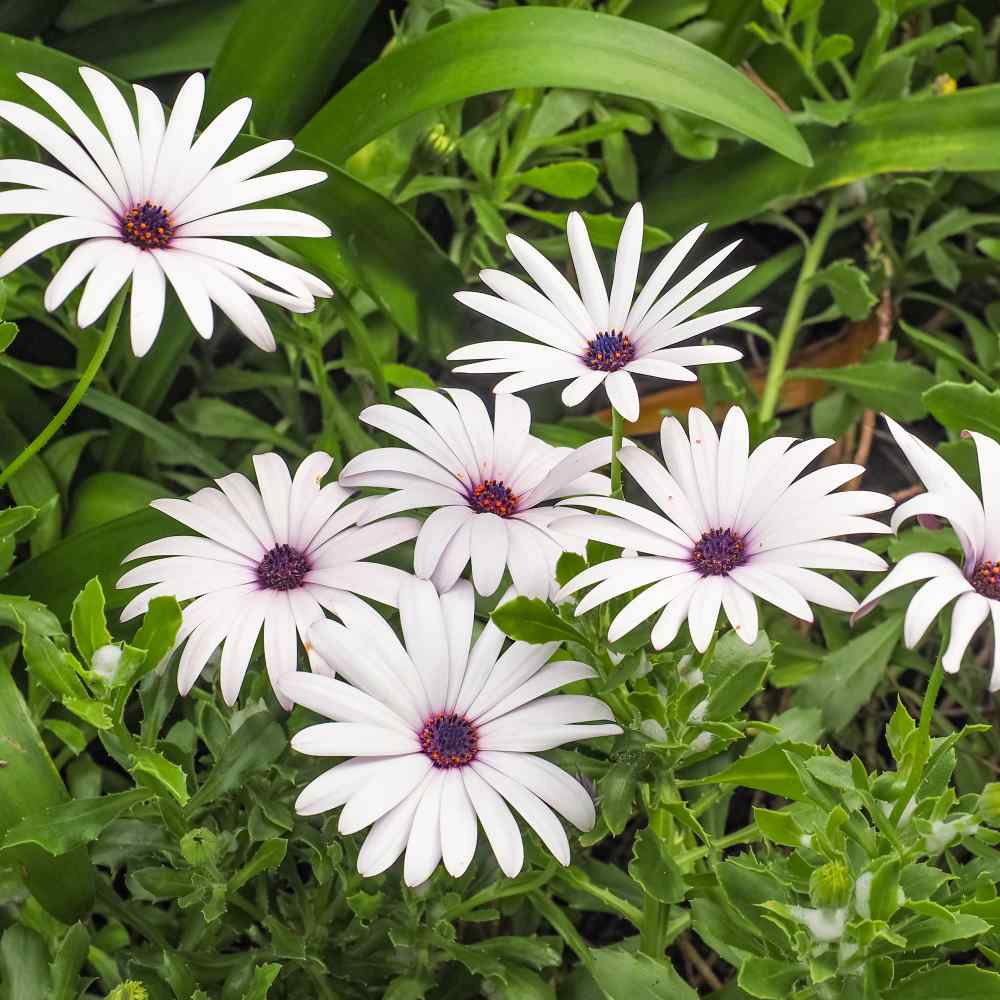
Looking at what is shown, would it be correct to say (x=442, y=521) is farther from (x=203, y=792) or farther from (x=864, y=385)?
(x=864, y=385)

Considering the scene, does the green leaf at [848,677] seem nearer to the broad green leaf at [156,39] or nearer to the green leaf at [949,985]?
the green leaf at [949,985]

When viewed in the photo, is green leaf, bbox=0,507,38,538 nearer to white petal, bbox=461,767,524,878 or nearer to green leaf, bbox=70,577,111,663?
green leaf, bbox=70,577,111,663

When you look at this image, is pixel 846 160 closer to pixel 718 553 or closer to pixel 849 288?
pixel 849 288

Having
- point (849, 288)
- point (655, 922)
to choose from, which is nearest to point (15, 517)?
point (655, 922)

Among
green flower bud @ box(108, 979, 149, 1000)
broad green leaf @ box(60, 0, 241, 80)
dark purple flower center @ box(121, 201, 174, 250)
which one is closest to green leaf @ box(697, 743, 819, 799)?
green flower bud @ box(108, 979, 149, 1000)

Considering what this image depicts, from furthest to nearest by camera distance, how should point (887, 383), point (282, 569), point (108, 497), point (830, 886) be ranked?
1. point (887, 383)
2. point (108, 497)
3. point (282, 569)
4. point (830, 886)
